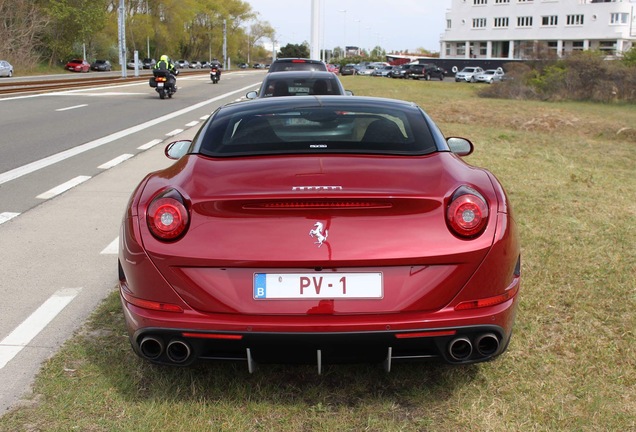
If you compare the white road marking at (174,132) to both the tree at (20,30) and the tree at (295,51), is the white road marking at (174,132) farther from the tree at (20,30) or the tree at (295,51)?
the tree at (295,51)

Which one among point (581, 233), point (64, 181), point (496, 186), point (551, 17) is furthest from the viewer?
point (551, 17)

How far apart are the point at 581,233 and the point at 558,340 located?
284 centimetres

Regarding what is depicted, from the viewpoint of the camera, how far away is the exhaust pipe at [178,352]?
136 inches

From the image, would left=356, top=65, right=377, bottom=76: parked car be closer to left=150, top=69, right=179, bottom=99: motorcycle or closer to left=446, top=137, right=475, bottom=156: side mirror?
left=150, top=69, right=179, bottom=99: motorcycle

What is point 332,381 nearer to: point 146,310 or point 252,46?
point 146,310

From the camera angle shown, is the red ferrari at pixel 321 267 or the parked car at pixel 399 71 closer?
the red ferrari at pixel 321 267

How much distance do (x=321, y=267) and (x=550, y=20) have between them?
112049 mm

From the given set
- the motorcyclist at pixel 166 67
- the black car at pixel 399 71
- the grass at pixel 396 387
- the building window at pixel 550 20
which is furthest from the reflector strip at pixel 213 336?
the building window at pixel 550 20

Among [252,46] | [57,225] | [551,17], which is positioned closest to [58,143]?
A: [57,225]

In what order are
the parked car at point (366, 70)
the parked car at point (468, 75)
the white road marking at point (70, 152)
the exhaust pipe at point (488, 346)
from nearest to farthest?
the exhaust pipe at point (488, 346), the white road marking at point (70, 152), the parked car at point (468, 75), the parked car at point (366, 70)

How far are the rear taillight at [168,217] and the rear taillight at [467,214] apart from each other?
44.8 inches

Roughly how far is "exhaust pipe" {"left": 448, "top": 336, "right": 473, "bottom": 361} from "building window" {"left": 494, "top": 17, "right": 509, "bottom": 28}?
114278mm

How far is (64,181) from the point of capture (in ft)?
32.8

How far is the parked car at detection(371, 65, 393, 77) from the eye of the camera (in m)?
85.4
